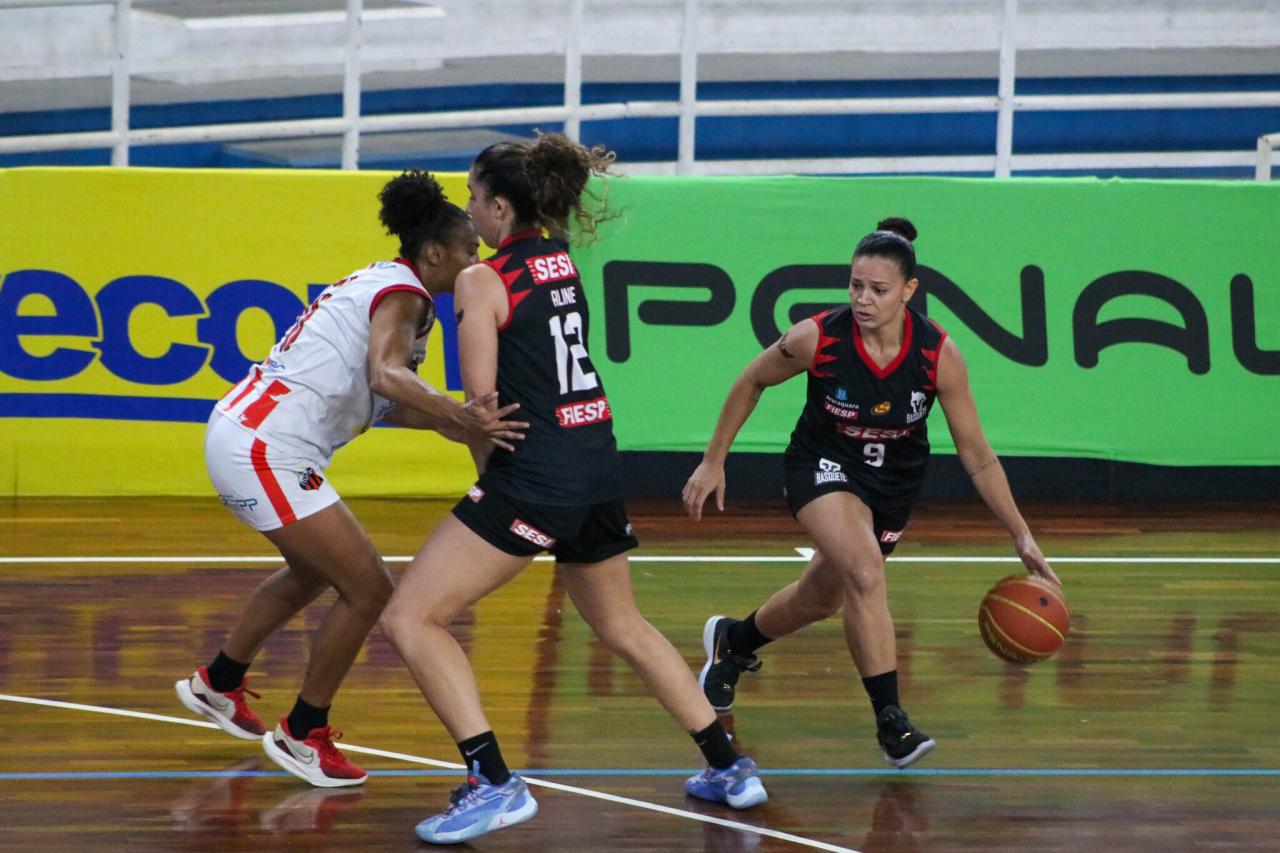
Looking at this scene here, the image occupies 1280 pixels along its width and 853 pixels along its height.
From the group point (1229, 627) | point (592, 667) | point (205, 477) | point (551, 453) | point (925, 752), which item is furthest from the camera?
point (205, 477)

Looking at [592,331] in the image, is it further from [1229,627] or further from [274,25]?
[274,25]

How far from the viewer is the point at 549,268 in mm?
4148

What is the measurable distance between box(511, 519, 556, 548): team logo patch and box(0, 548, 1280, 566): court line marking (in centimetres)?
358

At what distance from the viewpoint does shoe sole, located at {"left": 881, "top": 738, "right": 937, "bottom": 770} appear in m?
4.84

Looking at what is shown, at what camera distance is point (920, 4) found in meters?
14.2

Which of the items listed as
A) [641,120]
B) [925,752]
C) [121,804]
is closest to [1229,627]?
[925,752]

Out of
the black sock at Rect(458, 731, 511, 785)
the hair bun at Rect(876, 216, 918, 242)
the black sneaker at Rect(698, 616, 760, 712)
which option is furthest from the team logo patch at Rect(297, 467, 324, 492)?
the hair bun at Rect(876, 216, 918, 242)

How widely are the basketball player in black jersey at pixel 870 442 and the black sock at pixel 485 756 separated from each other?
1.04m

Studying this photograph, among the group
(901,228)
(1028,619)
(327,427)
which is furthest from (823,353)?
(327,427)

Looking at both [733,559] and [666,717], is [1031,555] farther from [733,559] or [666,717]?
[733,559]

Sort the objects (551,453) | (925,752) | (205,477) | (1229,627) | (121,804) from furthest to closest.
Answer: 1. (205,477)
2. (1229,627)
3. (925,752)
4. (121,804)
5. (551,453)

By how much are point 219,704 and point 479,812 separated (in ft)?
3.82

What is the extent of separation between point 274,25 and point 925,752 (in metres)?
10.8

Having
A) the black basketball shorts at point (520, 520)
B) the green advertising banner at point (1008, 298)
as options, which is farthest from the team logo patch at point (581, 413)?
the green advertising banner at point (1008, 298)
